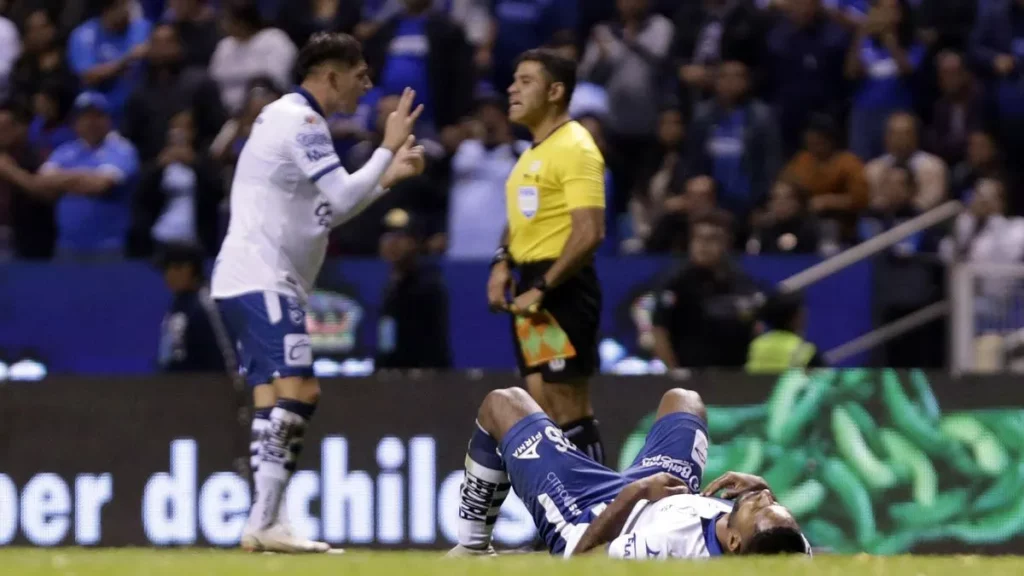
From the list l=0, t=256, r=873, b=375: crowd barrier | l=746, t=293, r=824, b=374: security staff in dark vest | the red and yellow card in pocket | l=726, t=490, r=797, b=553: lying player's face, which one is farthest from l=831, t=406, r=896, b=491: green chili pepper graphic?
l=726, t=490, r=797, b=553: lying player's face

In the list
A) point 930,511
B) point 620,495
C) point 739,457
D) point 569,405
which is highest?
point 569,405

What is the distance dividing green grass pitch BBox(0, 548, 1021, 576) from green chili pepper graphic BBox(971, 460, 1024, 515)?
4136mm

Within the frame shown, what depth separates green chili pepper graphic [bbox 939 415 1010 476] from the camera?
1161 cm

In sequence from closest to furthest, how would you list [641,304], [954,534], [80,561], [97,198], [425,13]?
1. [80,561]
2. [954,534]
3. [641,304]
4. [97,198]
5. [425,13]

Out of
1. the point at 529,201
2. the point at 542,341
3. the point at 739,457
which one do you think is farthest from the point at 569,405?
the point at 739,457

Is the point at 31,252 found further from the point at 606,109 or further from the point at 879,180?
the point at 879,180

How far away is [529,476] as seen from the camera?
7953mm

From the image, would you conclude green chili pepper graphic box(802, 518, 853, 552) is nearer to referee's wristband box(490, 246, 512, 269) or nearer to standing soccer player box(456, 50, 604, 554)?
standing soccer player box(456, 50, 604, 554)

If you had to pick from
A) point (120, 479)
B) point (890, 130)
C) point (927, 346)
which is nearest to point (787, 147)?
point (890, 130)

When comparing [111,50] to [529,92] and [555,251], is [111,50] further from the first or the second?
[555,251]

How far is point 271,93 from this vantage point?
47.2ft

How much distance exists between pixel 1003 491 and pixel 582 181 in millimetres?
3623

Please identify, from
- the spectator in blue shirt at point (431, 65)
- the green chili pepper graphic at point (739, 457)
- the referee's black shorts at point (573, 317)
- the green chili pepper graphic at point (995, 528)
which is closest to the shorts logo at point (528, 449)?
the referee's black shorts at point (573, 317)

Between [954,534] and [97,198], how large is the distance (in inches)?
261
